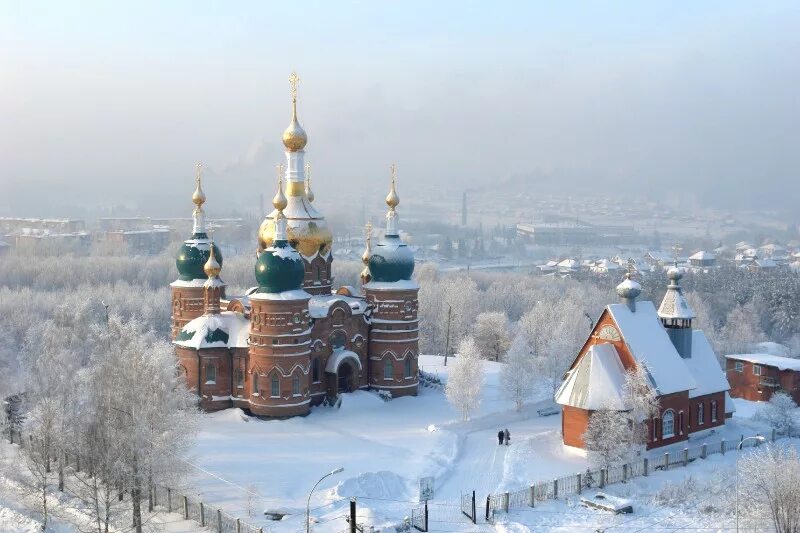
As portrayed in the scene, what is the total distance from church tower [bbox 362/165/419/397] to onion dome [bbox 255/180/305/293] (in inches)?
184

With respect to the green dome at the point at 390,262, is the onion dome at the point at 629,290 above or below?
below

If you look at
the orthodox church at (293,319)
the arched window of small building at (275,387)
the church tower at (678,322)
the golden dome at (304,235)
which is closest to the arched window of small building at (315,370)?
the orthodox church at (293,319)

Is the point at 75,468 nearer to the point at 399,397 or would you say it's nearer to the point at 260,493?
the point at 260,493

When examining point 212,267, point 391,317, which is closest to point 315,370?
point 391,317

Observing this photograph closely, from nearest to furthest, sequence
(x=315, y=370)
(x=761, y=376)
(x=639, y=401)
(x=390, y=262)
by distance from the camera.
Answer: (x=639, y=401)
(x=315, y=370)
(x=390, y=262)
(x=761, y=376)

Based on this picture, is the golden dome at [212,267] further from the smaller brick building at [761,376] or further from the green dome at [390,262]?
the smaller brick building at [761,376]

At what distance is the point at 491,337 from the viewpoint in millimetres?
56969

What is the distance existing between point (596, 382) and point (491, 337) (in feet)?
83.5

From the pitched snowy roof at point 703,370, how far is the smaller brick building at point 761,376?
8981 millimetres

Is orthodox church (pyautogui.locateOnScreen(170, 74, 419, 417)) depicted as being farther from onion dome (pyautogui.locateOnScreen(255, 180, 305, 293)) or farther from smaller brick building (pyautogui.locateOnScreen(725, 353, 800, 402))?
smaller brick building (pyautogui.locateOnScreen(725, 353, 800, 402))

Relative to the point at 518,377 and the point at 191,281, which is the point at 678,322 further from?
the point at 191,281

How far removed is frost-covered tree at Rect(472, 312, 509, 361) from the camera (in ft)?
186

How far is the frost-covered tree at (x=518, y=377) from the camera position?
124 ft

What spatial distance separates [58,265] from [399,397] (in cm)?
5367
